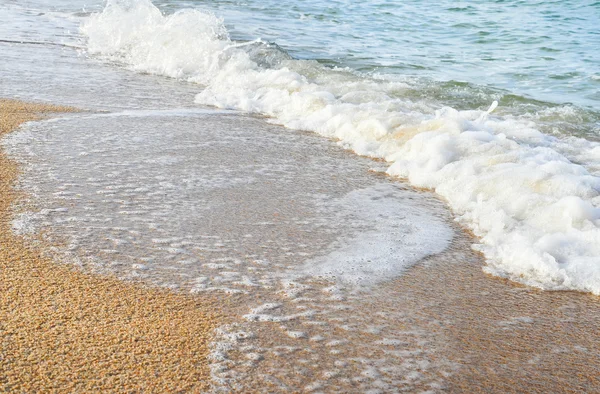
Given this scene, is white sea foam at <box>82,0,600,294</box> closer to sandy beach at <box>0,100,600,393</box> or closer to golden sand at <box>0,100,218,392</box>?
sandy beach at <box>0,100,600,393</box>

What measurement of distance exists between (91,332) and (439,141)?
2740mm

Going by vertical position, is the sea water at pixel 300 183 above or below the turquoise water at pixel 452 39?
below

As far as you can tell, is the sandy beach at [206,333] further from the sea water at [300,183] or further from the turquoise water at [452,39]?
the turquoise water at [452,39]

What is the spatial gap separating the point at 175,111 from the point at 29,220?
2.48 meters

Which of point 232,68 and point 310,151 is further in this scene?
point 232,68

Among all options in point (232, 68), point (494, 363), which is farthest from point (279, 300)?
point (232, 68)

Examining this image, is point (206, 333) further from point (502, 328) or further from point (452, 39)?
point (452, 39)

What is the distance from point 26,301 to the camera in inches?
88.8

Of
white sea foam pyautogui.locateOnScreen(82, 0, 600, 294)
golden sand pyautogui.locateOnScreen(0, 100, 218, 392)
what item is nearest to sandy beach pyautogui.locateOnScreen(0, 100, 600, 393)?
golden sand pyautogui.locateOnScreen(0, 100, 218, 392)

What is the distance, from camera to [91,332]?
6.92 feet

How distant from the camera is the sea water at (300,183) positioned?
236 cm

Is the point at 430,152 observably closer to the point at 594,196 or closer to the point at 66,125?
the point at 594,196

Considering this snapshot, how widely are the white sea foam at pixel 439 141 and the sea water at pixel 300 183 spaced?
0.05 feet

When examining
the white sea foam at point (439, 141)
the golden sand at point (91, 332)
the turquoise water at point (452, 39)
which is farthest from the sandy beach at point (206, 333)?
the turquoise water at point (452, 39)
